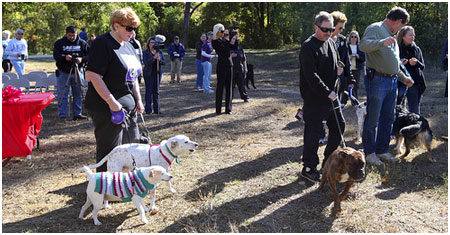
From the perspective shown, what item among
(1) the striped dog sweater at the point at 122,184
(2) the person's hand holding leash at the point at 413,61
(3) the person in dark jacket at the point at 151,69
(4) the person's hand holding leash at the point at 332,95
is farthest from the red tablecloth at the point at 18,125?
(2) the person's hand holding leash at the point at 413,61

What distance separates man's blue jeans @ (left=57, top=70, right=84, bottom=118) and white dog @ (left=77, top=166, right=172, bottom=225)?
17.7 ft

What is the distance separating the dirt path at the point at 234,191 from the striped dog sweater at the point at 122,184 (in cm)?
35

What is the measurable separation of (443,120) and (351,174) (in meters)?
5.47

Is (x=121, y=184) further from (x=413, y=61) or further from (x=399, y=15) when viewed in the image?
(x=413, y=61)

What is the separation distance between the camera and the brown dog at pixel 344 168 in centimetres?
396

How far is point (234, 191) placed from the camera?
186 inches

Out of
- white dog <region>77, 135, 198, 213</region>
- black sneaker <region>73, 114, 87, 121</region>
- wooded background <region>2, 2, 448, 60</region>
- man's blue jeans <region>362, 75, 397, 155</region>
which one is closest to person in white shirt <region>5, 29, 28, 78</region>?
black sneaker <region>73, 114, 87, 121</region>

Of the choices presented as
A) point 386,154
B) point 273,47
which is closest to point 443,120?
point 386,154

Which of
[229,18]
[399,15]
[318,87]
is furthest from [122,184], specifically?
[229,18]

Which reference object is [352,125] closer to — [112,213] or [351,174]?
[351,174]

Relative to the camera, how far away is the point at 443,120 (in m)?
8.41

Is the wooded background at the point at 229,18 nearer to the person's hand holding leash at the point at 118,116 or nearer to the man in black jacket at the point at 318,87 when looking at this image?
the man in black jacket at the point at 318,87

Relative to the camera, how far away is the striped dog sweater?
12.1 ft

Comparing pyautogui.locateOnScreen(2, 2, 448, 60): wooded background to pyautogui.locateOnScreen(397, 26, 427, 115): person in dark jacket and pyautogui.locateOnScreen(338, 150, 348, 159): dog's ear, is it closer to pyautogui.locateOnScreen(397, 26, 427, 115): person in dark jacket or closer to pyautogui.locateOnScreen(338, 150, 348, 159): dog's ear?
pyautogui.locateOnScreen(397, 26, 427, 115): person in dark jacket
